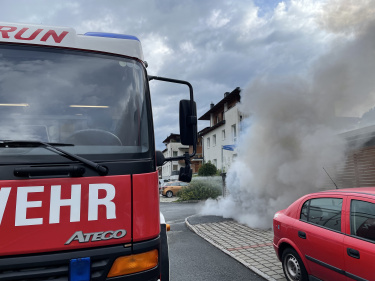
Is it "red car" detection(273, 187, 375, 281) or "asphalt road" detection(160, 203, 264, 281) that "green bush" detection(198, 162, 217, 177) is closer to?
"asphalt road" detection(160, 203, 264, 281)

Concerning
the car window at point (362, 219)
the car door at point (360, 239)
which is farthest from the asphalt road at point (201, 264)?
the car window at point (362, 219)

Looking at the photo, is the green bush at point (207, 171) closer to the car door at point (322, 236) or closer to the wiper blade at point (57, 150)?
the car door at point (322, 236)

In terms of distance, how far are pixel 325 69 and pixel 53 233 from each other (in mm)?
10075

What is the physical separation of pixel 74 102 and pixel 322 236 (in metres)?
3.19

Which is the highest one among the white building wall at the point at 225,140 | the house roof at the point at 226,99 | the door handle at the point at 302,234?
the house roof at the point at 226,99

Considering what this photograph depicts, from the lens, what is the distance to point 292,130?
9.66 metres

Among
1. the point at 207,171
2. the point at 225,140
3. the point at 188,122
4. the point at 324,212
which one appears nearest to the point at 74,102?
the point at 188,122

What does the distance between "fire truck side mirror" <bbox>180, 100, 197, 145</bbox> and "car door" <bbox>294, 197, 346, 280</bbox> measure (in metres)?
2.11

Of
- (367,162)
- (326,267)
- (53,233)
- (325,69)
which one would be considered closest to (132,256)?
(53,233)

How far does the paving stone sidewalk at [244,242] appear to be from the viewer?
16.1 ft

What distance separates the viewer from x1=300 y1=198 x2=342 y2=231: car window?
11.0ft

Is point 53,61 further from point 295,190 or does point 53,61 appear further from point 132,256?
point 295,190

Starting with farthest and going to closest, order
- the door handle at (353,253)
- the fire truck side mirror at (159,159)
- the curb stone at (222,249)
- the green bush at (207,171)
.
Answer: the green bush at (207,171), the curb stone at (222,249), the door handle at (353,253), the fire truck side mirror at (159,159)

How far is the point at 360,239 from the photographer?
2.92 m
